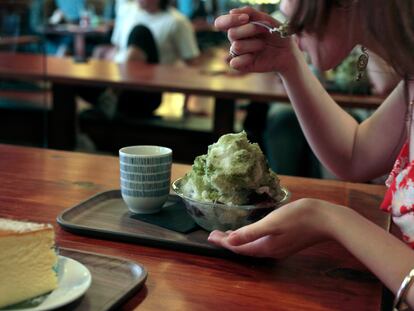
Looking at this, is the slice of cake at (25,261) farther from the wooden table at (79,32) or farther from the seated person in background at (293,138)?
the wooden table at (79,32)

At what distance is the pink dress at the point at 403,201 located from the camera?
1018mm

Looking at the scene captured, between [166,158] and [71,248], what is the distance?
0.25 meters

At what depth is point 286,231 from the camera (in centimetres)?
90

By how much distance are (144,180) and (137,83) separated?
77.9 inches

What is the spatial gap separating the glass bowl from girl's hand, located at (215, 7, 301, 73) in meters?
0.39

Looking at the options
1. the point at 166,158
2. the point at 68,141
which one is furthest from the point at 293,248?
the point at 68,141

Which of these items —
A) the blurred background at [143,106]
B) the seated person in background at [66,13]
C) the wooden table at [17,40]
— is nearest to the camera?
the blurred background at [143,106]

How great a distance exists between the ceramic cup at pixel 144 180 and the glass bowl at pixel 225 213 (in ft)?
0.29

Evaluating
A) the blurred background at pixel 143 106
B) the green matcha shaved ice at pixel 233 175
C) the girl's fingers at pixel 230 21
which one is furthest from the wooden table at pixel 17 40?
the green matcha shaved ice at pixel 233 175

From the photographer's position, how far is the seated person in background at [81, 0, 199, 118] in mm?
3725

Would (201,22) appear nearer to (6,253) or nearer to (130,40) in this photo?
(130,40)

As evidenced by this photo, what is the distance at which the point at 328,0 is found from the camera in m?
0.93

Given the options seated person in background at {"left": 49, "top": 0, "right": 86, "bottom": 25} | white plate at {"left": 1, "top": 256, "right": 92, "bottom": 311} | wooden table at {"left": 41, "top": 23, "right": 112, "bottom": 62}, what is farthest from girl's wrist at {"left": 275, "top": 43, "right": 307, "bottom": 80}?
seated person in background at {"left": 49, "top": 0, "right": 86, "bottom": 25}

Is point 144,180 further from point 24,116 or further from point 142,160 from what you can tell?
point 24,116
